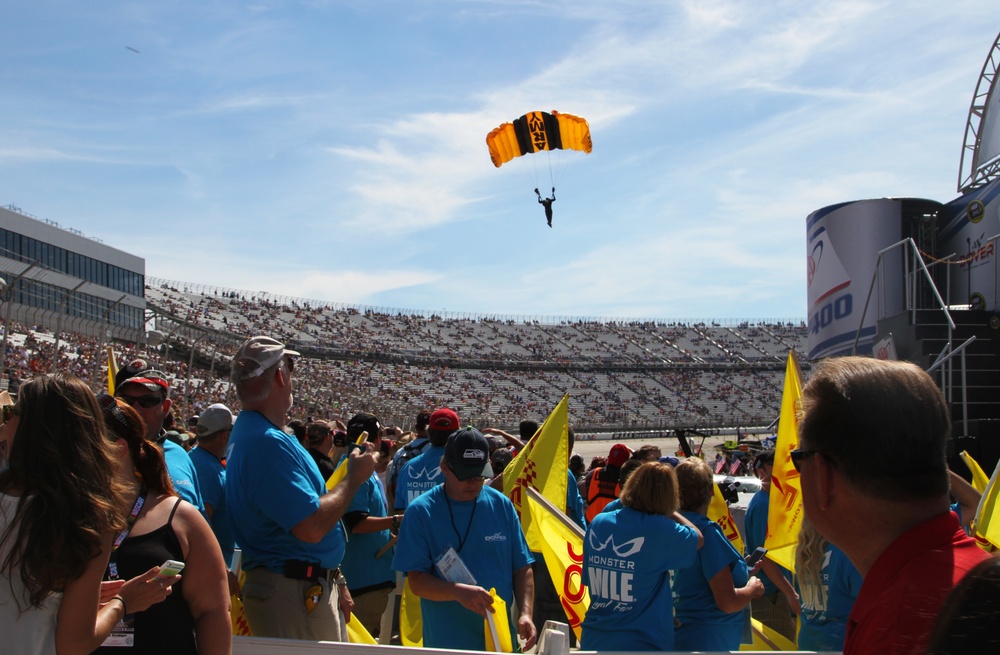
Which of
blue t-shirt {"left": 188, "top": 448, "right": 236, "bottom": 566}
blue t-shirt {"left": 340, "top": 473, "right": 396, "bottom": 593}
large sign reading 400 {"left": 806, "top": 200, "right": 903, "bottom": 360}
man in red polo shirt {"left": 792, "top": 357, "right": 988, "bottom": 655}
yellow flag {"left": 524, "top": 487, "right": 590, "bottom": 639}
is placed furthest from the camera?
large sign reading 400 {"left": 806, "top": 200, "right": 903, "bottom": 360}

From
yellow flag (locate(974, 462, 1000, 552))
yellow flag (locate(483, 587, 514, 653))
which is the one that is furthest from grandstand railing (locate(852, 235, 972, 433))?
yellow flag (locate(483, 587, 514, 653))

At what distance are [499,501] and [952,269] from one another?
11703 mm

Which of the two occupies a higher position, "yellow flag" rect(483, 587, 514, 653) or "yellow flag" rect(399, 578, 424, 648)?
"yellow flag" rect(483, 587, 514, 653)

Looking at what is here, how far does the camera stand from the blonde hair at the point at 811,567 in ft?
11.2

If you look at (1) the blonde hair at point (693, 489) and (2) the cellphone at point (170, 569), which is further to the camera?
(1) the blonde hair at point (693, 489)

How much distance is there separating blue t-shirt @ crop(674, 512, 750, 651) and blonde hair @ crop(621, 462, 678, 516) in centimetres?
27

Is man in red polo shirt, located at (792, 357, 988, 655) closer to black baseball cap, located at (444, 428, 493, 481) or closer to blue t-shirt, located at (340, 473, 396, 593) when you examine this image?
black baseball cap, located at (444, 428, 493, 481)

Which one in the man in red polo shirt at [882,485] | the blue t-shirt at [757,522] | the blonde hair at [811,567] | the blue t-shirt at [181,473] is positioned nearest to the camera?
the man in red polo shirt at [882,485]

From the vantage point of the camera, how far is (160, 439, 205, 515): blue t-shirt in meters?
3.29

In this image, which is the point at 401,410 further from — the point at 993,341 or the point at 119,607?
the point at 119,607

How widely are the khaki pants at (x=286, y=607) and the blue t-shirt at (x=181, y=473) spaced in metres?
0.48

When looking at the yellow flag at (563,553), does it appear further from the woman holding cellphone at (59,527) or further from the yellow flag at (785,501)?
the woman holding cellphone at (59,527)

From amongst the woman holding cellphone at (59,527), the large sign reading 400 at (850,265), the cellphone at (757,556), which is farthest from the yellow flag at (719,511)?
the large sign reading 400 at (850,265)

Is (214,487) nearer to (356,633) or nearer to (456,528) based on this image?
(356,633)
